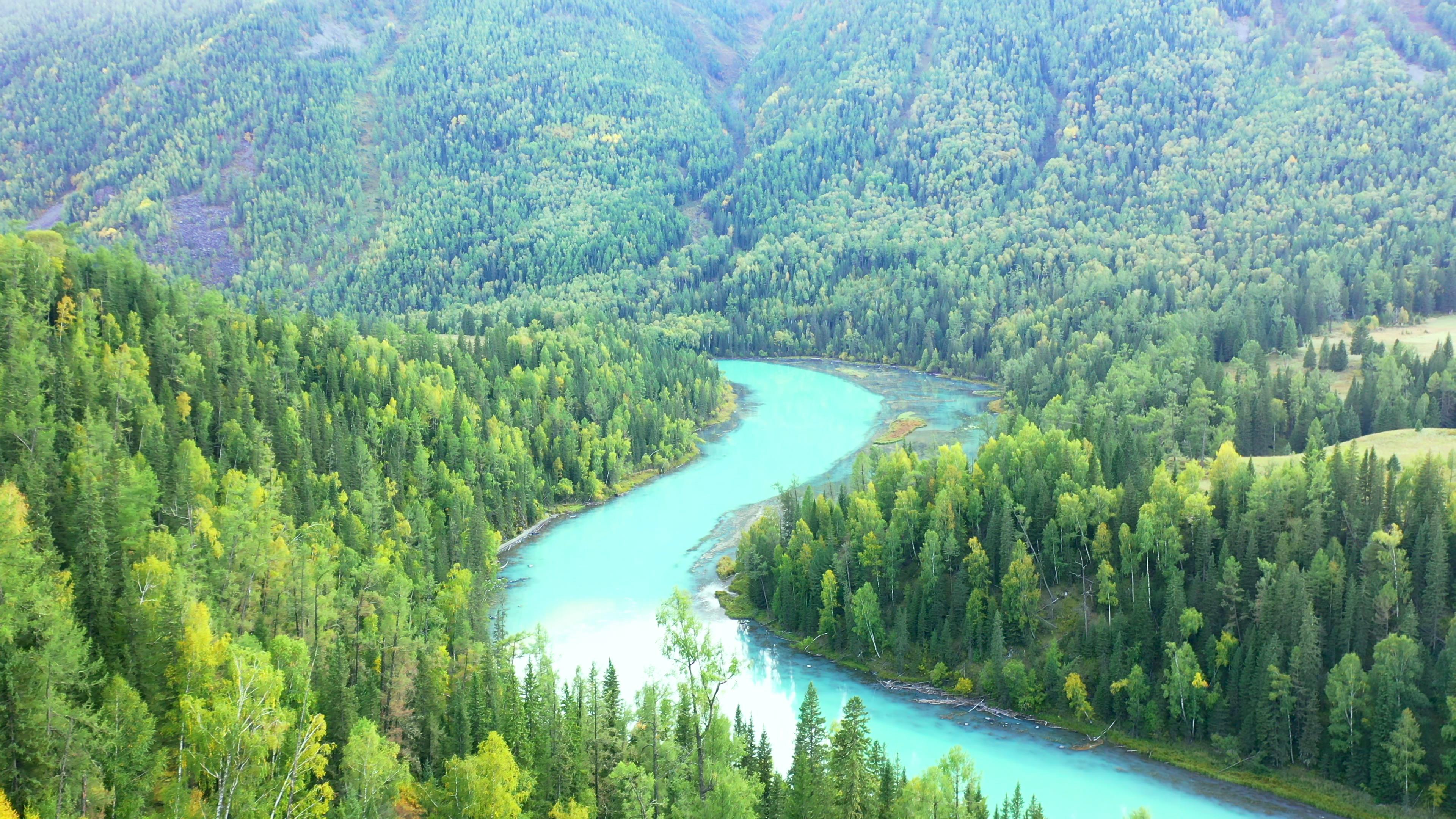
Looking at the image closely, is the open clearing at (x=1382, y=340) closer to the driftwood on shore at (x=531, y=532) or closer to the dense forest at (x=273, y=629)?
the driftwood on shore at (x=531, y=532)

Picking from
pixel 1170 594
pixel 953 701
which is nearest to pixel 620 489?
pixel 953 701

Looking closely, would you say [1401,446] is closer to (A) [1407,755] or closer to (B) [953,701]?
(A) [1407,755]

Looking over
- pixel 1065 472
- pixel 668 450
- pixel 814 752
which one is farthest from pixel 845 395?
pixel 814 752

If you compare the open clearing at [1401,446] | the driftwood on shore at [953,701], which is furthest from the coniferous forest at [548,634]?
the open clearing at [1401,446]

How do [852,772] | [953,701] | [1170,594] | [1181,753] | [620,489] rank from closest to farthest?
[852,772], [1181,753], [1170,594], [953,701], [620,489]

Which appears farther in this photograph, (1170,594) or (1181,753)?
(1170,594)

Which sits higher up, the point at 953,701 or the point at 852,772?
the point at 852,772
